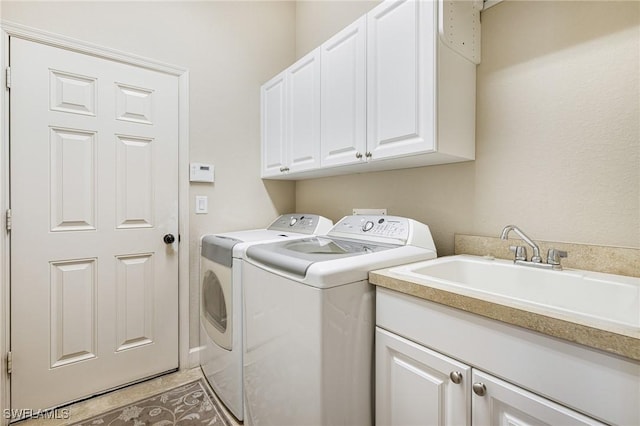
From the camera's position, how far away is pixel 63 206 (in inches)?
64.0

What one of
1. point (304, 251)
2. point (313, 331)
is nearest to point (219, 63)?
point (304, 251)

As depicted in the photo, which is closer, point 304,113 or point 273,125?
point 304,113

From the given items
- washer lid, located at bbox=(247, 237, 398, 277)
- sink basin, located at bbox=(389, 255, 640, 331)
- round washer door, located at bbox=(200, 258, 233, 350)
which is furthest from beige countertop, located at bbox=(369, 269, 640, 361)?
round washer door, located at bbox=(200, 258, 233, 350)

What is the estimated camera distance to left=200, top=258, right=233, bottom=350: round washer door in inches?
62.5

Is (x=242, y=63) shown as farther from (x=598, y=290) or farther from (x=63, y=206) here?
(x=598, y=290)

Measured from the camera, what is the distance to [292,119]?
2.01 metres

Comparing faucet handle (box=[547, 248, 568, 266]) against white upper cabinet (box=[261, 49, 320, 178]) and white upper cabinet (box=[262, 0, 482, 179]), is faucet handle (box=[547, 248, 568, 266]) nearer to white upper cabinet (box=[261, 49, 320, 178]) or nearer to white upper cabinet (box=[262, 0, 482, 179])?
white upper cabinet (box=[262, 0, 482, 179])

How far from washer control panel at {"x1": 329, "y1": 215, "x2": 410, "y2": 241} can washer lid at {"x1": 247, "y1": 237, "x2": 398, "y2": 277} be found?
0.24 feet

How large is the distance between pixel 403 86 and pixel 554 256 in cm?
92

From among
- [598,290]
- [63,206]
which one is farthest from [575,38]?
[63,206]

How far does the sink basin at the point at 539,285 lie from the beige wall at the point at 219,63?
4.80 ft

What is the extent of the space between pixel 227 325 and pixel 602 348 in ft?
4.91

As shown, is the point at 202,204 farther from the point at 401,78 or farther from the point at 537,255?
the point at 537,255

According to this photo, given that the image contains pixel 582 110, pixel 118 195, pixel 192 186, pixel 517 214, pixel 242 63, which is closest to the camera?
pixel 582 110
